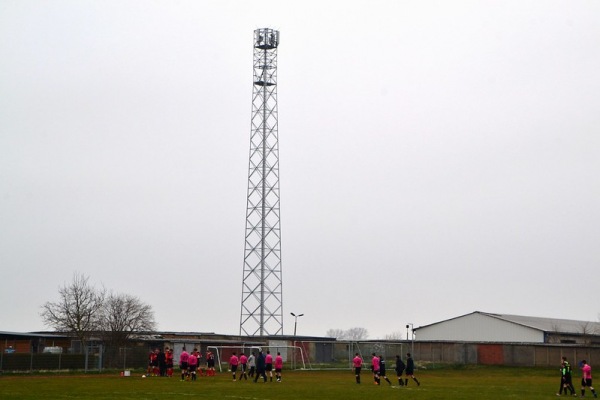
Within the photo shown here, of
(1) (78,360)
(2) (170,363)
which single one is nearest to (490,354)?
(2) (170,363)

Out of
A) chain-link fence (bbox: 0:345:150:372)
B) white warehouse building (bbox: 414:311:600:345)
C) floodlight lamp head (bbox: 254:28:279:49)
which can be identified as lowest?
chain-link fence (bbox: 0:345:150:372)

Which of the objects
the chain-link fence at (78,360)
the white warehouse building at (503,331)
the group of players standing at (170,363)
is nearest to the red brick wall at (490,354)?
the white warehouse building at (503,331)

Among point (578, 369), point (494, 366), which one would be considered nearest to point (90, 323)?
point (494, 366)

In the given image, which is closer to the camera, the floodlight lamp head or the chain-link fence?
the chain-link fence

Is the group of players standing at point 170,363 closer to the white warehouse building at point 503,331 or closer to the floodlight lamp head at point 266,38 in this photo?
the floodlight lamp head at point 266,38

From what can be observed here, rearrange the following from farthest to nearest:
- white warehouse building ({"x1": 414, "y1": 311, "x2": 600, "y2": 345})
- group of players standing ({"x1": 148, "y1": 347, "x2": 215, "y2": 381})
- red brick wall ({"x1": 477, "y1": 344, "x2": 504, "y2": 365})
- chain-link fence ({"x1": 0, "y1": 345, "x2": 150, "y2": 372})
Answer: white warehouse building ({"x1": 414, "y1": 311, "x2": 600, "y2": 345})
red brick wall ({"x1": 477, "y1": 344, "x2": 504, "y2": 365})
chain-link fence ({"x1": 0, "y1": 345, "x2": 150, "y2": 372})
group of players standing ({"x1": 148, "y1": 347, "x2": 215, "y2": 381})

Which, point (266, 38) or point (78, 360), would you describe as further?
point (266, 38)

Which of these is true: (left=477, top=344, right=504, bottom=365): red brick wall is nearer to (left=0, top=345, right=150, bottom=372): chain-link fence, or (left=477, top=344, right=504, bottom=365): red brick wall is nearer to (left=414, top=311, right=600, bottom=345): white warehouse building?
(left=414, top=311, right=600, bottom=345): white warehouse building

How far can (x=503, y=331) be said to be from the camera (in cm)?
8838

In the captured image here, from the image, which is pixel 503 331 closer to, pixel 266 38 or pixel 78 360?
pixel 266 38

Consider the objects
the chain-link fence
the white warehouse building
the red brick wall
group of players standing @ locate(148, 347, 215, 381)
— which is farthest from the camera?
the white warehouse building

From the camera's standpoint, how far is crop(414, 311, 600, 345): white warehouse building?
3348 inches

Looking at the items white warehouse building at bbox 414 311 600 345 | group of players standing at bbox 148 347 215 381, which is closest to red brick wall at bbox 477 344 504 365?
white warehouse building at bbox 414 311 600 345

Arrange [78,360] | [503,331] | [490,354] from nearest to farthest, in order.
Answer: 1. [78,360]
2. [490,354]
3. [503,331]
